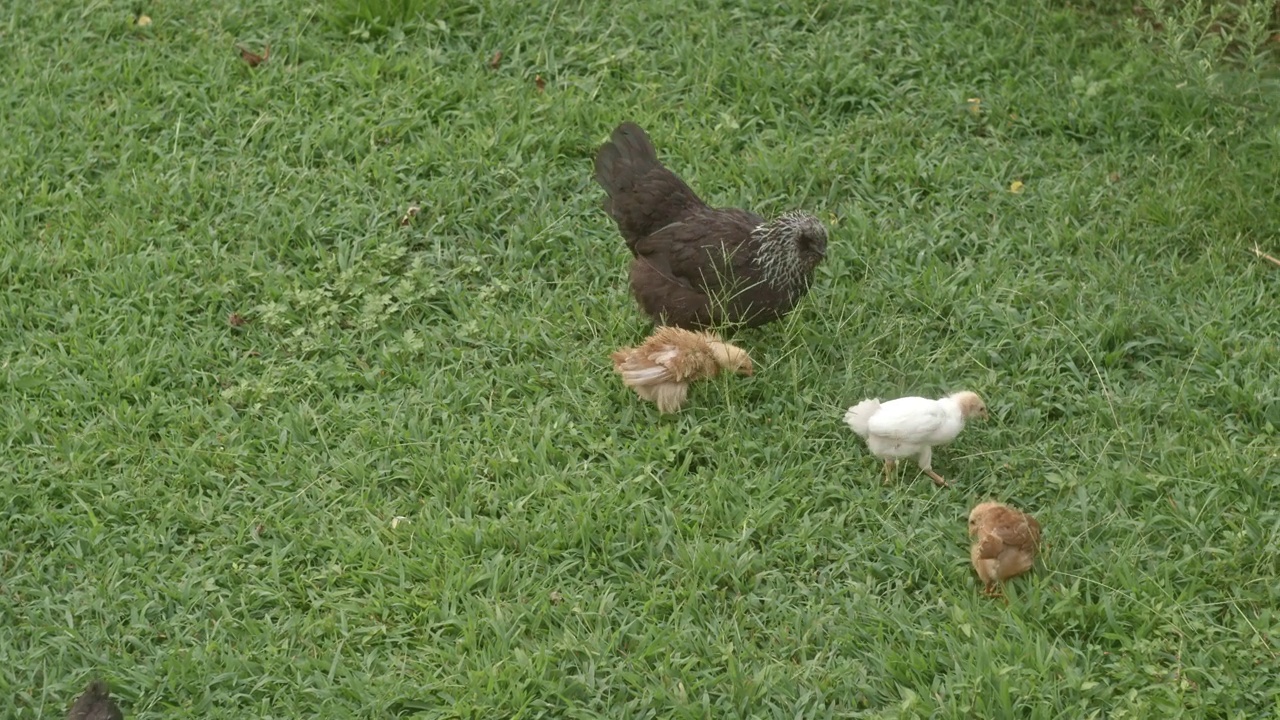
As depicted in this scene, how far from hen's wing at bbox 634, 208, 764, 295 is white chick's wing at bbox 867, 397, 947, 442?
0.95 metres

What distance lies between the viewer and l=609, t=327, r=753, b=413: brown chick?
4895mm

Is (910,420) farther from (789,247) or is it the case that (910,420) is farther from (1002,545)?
(789,247)

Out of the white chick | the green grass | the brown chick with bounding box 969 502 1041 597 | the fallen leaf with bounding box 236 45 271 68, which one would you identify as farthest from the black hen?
the fallen leaf with bounding box 236 45 271 68

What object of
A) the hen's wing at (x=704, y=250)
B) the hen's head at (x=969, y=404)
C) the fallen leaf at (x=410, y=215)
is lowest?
the fallen leaf at (x=410, y=215)

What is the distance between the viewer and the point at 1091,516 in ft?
15.1

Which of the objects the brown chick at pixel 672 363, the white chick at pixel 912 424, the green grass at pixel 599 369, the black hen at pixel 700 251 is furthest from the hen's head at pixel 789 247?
the white chick at pixel 912 424

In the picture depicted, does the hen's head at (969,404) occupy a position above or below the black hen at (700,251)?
below

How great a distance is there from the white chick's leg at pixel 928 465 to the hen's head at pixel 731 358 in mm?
785

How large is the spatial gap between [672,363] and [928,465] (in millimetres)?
1030

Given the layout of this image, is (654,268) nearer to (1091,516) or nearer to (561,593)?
(561,593)

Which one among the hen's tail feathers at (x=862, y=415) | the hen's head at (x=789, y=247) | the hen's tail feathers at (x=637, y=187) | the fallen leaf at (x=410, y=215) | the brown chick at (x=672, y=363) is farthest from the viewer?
the fallen leaf at (x=410, y=215)

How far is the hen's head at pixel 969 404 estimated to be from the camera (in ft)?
15.6

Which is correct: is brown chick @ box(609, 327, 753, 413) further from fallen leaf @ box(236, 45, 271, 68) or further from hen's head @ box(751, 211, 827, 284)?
fallen leaf @ box(236, 45, 271, 68)

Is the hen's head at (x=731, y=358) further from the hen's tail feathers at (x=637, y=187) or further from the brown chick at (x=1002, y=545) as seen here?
the brown chick at (x=1002, y=545)
